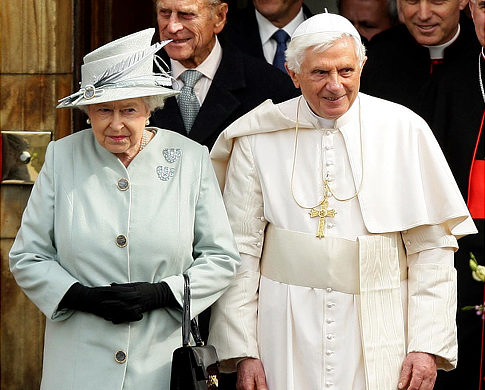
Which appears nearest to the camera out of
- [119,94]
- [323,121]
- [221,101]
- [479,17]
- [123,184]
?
[119,94]

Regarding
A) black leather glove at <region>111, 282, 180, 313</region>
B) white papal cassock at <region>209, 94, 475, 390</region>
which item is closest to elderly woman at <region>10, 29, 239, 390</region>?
black leather glove at <region>111, 282, 180, 313</region>

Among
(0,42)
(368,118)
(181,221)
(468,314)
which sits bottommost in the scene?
(468,314)

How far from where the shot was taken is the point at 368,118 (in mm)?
4559

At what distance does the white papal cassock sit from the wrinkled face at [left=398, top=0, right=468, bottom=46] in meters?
0.88

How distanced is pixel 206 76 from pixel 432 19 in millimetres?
1033

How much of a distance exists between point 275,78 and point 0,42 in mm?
1324

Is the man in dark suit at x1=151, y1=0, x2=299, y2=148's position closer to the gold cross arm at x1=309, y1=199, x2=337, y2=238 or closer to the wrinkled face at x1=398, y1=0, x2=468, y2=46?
the wrinkled face at x1=398, y1=0, x2=468, y2=46

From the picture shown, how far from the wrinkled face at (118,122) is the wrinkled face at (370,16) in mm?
2296

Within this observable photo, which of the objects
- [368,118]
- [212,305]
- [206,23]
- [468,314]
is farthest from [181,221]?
[468,314]

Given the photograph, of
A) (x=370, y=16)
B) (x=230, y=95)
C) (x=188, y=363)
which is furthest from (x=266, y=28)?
(x=188, y=363)

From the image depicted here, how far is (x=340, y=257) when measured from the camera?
4.41 metres

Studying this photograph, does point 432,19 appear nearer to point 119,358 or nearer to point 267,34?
point 267,34

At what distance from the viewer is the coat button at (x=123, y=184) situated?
4.30 metres

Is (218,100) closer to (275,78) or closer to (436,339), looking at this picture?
(275,78)
